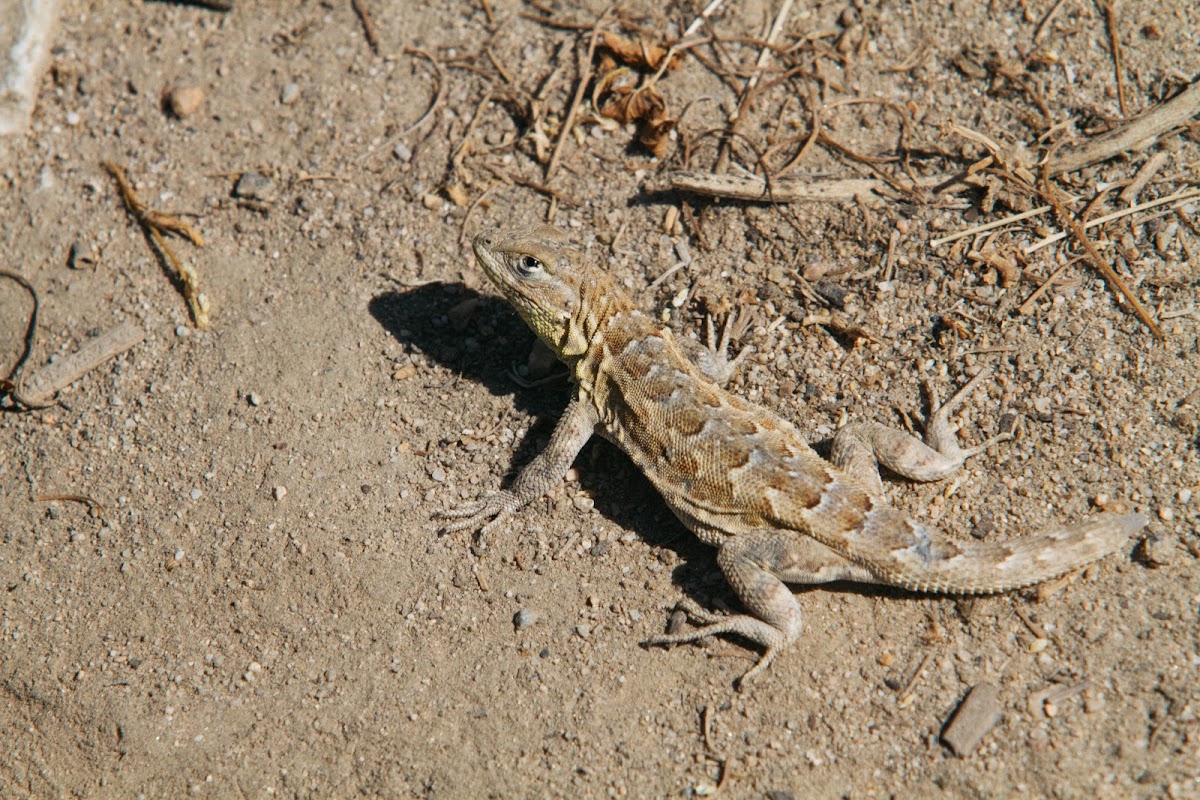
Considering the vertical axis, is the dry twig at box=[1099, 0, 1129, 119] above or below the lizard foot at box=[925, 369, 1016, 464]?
above

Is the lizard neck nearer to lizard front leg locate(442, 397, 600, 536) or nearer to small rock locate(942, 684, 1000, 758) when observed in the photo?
lizard front leg locate(442, 397, 600, 536)

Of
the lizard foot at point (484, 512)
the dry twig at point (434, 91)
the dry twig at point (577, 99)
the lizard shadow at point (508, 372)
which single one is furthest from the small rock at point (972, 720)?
the dry twig at point (434, 91)

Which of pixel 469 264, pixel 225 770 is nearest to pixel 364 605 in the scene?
pixel 225 770

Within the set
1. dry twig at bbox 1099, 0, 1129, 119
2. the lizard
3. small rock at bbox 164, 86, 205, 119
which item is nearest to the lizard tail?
the lizard

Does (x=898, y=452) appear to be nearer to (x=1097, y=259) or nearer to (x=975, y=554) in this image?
(x=975, y=554)

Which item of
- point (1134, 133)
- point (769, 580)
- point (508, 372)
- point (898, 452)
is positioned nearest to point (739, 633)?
point (769, 580)

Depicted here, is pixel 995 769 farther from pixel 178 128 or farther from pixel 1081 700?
pixel 178 128
